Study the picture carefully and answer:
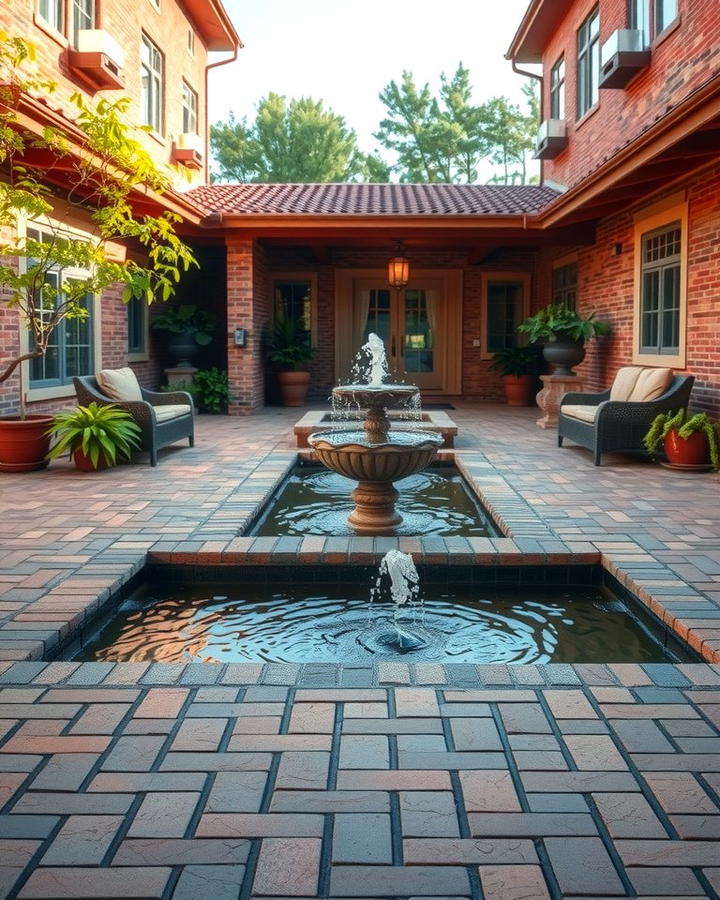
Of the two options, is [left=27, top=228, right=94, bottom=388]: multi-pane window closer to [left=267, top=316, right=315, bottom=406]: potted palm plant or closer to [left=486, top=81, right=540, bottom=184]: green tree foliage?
[left=267, top=316, right=315, bottom=406]: potted palm plant

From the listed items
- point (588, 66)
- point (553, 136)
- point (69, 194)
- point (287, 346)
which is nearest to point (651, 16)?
point (588, 66)

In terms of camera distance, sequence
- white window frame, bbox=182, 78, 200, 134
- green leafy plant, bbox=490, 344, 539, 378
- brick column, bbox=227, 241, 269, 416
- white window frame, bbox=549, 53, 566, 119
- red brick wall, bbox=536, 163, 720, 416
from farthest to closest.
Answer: white window frame, bbox=182, 78, 200, 134
green leafy plant, bbox=490, 344, 539, 378
white window frame, bbox=549, 53, 566, 119
brick column, bbox=227, 241, 269, 416
red brick wall, bbox=536, 163, 720, 416

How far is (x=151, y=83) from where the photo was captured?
12203 mm

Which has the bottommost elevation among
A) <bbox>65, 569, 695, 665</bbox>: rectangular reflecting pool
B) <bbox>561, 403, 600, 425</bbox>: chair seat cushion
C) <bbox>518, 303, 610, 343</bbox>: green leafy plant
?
<bbox>65, 569, 695, 665</bbox>: rectangular reflecting pool

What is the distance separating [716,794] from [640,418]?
5.75 meters

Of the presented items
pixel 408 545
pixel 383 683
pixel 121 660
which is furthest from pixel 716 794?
pixel 408 545

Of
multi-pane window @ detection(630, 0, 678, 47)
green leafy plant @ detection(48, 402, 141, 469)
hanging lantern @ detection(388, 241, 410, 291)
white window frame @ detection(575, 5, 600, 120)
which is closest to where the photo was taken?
green leafy plant @ detection(48, 402, 141, 469)

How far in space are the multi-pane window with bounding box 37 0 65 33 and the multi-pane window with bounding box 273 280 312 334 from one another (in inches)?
257

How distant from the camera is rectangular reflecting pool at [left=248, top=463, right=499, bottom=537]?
5.26 metres

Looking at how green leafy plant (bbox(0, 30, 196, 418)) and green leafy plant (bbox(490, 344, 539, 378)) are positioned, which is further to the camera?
green leafy plant (bbox(490, 344, 539, 378))

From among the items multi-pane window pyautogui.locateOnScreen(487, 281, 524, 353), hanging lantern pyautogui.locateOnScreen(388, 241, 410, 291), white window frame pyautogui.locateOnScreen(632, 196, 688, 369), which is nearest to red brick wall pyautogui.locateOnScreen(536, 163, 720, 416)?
white window frame pyautogui.locateOnScreen(632, 196, 688, 369)

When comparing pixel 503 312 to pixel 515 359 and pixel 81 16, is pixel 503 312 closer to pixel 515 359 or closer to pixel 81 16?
pixel 515 359

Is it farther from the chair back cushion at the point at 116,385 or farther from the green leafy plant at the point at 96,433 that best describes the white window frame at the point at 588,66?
the green leafy plant at the point at 96,433

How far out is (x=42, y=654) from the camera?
117 inches
